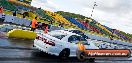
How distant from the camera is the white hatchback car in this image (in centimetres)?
1435

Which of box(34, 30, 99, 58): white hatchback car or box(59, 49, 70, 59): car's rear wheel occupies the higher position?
box(34, 30, 99, 58): white hatchback car

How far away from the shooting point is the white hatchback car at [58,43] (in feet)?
47.1

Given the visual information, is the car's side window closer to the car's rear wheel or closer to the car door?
the car door

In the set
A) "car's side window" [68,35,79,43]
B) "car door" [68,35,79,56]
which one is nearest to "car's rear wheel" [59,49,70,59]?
"car door" [68,35,79,56]

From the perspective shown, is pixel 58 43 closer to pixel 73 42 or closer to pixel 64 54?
pixel 64 54

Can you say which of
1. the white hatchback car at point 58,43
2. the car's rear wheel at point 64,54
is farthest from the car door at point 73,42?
the car's rear wheel at point 64,54

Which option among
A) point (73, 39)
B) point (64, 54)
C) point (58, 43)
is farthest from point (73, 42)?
point (58, 43)

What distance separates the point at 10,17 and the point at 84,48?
852 inches

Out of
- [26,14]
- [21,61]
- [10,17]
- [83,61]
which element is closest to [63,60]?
[83,61]

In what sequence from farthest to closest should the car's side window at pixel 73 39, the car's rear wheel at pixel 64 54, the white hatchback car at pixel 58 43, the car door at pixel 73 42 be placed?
the car's side window at pixel 73 39
the car door at pixel 73 42
the car's rear wheel at pixel 64 54
the white hatchback car at pixel 58 43

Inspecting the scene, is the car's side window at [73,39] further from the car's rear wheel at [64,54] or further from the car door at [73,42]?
the car's rear wheel at [64,54]

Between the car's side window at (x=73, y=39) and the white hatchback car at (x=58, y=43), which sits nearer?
the white hatchback car at (x=58, y=43)

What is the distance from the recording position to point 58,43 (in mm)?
14477

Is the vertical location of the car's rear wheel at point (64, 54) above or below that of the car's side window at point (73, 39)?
below
